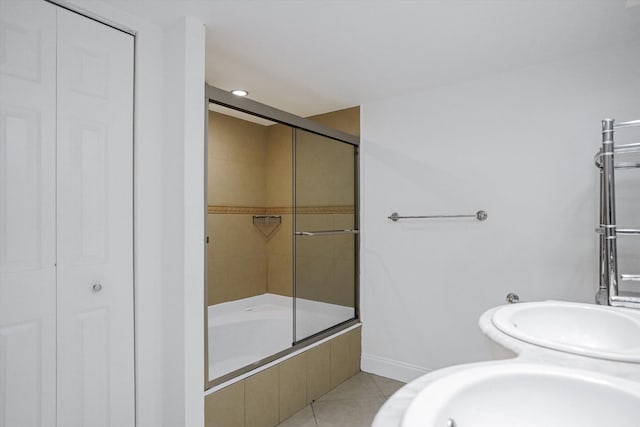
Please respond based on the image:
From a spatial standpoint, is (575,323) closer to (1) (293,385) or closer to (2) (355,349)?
(1) (293,385)

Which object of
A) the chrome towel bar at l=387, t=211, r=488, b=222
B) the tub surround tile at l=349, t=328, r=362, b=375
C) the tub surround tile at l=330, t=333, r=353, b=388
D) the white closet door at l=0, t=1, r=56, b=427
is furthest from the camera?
the tub surround tile at l=349, t=328, r=362, b=375

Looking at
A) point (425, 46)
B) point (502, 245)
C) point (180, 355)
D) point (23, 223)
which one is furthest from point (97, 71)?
point (502, 245)

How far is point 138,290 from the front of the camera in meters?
1.73

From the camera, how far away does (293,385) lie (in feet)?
7.50

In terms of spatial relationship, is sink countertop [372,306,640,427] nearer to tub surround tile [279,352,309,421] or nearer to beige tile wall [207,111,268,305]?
tub surround tile [279,352,309,421]

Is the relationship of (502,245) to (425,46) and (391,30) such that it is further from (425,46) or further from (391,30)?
(391,30)

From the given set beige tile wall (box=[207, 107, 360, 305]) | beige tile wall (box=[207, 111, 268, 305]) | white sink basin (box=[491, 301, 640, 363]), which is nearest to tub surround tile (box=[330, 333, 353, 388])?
beige tile wall (box=[207, 107, 360, 305])

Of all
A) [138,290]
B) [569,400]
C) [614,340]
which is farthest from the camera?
[138,290]

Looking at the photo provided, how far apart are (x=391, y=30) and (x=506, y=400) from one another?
5.63ft

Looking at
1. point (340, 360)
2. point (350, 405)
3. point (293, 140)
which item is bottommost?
point (350, 405)

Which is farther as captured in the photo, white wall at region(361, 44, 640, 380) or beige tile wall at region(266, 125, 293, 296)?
beige tile wall at region(266, 125, 293, 296)

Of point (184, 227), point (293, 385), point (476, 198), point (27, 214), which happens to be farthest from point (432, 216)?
point (27, 214)

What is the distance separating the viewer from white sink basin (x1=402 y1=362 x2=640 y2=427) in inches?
24.6

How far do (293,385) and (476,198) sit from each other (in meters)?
1.72
